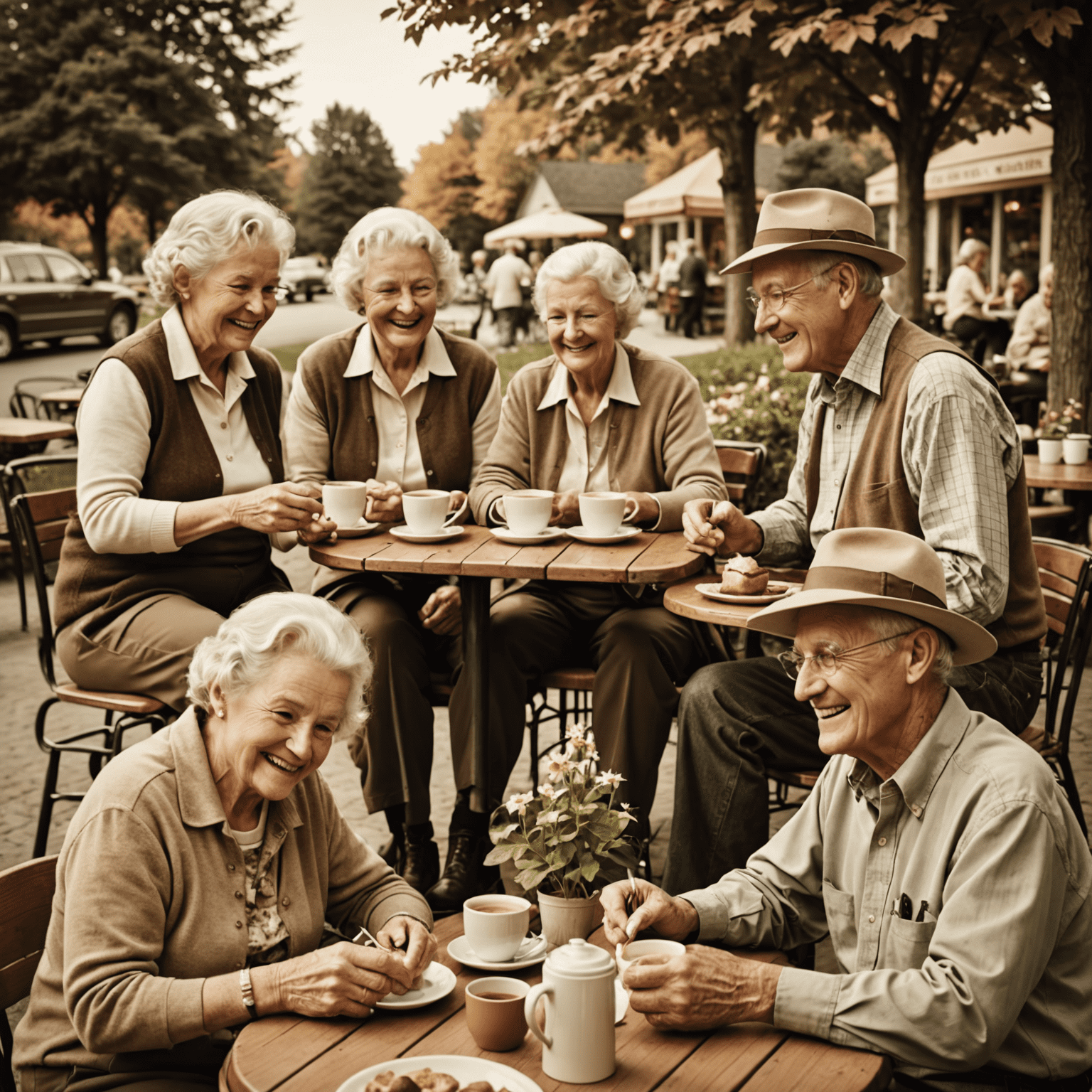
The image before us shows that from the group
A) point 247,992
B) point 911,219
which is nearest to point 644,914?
point 247,992

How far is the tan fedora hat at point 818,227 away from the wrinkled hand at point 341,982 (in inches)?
82.2

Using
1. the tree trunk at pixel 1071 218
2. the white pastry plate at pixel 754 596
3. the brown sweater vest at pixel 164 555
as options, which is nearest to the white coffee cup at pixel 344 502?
the brown sweater vest at pixel 164 555

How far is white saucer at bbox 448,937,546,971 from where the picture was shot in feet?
7.16

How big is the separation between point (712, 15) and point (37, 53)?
98.3ft

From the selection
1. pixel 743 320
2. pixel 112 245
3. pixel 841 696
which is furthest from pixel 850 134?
pixel 112 245

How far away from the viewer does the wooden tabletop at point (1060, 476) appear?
6.12m

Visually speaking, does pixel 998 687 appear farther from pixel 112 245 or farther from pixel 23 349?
pixel 112 245

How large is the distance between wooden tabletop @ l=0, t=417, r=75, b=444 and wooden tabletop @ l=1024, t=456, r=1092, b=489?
6.60m

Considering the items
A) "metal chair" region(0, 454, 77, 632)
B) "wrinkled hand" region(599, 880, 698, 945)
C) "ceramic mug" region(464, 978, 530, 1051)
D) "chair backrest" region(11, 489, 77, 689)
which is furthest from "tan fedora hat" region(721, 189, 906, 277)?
"metal chair" region(0, 454, 77, 632)

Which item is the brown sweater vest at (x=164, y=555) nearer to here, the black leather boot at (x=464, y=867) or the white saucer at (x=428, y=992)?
the black leather boot at (x=464, y=867)

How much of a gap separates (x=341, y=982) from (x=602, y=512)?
2.06 m

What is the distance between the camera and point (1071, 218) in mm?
7922

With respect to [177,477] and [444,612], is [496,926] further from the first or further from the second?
[177,477]

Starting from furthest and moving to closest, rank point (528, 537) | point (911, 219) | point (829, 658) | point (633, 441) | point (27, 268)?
point (27, 268), point (911, 219), point (633, 441), point (528, 537), point (829, 658)
